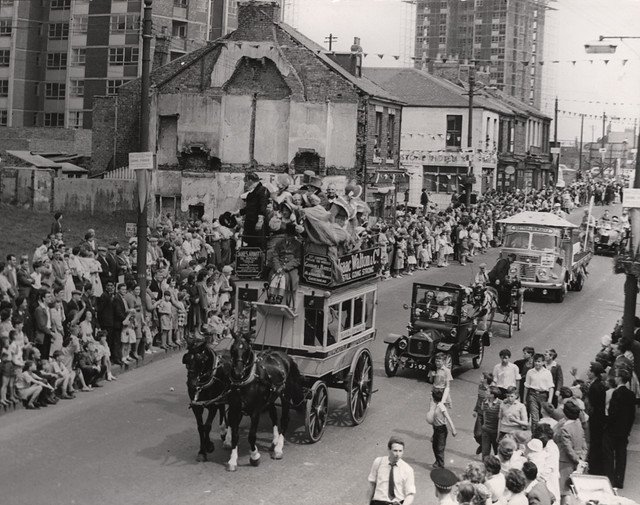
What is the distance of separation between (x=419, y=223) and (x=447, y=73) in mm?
40315

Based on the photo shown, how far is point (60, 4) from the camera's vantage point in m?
65.5

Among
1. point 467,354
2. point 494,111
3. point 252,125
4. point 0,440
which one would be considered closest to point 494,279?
point 467,354

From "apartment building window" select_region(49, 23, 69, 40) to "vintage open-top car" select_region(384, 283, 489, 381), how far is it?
52.0 meters

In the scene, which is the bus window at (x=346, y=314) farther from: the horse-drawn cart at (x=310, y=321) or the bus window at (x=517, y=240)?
the bus window at (x=517, y=240)

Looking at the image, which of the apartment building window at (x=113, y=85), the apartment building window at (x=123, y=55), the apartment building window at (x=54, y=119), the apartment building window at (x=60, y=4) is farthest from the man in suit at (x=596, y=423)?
the apartment building window at (x=54, y=119)

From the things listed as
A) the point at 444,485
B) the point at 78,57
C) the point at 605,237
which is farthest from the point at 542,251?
the point at 78,57

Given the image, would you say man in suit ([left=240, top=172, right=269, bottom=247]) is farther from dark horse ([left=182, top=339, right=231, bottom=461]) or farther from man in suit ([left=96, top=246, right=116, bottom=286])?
man in suit ([left=96, top=246, right=116, bottom=286])

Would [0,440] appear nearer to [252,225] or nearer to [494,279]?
[252,225]

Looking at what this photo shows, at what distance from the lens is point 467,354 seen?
20.2m

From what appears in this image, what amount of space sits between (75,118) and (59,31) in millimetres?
6051

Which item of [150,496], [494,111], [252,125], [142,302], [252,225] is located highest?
[494,111]

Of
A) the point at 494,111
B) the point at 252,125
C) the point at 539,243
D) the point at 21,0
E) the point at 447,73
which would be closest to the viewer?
the point at 539,243

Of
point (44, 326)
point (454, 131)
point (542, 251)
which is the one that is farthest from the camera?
point (454, 131)

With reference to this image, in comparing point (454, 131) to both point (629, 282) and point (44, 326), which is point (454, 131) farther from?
point (44, 326)
